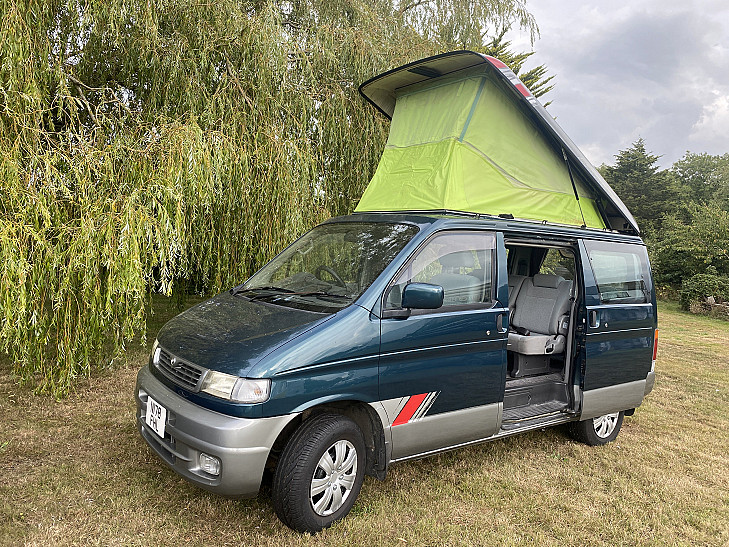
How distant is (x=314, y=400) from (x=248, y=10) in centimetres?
649

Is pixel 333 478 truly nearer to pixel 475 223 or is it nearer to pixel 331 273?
pixel 331 273

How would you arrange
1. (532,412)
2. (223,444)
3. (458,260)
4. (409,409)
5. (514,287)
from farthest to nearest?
(514,287) < (532,412) < (458,260) < (409,409) < (223,444)

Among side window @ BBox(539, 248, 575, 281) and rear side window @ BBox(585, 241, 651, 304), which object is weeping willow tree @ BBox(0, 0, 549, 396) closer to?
side window @ BBox(539, 248, 575, 281)

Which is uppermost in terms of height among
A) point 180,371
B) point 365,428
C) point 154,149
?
point 154,149

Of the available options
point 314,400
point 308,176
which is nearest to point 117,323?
point 308,176

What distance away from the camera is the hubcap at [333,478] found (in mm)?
3207

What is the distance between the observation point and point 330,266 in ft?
13.2

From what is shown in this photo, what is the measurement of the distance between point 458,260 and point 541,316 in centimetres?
161

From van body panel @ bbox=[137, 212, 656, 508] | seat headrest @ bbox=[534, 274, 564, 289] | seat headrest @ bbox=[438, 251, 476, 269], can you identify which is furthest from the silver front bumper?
seat headrest @ bbox=[534, 274, 564, 289]

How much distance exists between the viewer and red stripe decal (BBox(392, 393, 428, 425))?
3471 mm

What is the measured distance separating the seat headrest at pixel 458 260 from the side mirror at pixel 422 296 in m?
0.46

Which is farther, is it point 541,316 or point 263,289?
point 541,316

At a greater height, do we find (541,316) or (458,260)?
(458,260)

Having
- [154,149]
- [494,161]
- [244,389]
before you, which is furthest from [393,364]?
[154,149]
